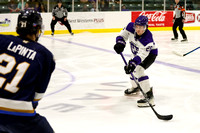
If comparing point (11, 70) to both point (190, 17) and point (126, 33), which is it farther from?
point (190, 17)

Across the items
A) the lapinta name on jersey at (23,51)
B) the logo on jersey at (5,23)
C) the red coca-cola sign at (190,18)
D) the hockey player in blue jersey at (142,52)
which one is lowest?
the hockey player in blue jersey at (142,52)

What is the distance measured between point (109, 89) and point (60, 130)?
174cm

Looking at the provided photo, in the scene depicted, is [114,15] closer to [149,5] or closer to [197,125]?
[149,5]

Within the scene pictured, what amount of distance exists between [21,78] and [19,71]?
0.04 meters

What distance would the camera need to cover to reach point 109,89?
15.6 feet

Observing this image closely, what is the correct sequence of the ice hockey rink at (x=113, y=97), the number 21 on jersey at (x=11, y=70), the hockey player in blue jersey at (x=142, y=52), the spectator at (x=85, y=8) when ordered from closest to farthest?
the number 21 on jersey at (x=11, y=70) < the ice hockey rink at (x=113, y=97) < the hockey player in blue jersey at (x=142, y=52) < the spectator at (x=85, y=8)

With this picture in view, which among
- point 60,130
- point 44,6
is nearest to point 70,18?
point 44,6

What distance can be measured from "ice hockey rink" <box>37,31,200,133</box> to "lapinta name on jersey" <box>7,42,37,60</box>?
5.04 feet

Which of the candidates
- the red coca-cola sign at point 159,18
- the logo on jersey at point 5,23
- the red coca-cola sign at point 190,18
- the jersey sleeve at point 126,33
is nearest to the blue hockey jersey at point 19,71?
the jersey sleeve at point 126,33

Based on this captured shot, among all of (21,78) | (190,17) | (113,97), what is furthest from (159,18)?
(21,78)

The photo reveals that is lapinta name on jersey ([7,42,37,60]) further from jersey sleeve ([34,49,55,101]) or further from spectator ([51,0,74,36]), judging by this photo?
spectator ([51,0,74,36])

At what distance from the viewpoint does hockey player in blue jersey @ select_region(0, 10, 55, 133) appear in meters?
1.67

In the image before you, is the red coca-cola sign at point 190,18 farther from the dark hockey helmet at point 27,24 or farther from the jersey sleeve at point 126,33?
the dark hockey helmet at point 27,24

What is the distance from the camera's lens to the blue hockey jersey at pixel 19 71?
1666mm
